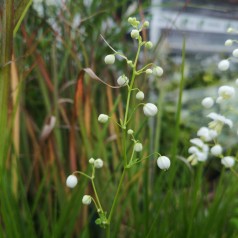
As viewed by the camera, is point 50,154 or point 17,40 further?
point 17,40

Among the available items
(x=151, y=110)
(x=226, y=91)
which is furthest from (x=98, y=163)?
(x=226, y=91)

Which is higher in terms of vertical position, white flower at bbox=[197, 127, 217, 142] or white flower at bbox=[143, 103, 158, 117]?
white flower at bbox=[143, 103, 158, 117]

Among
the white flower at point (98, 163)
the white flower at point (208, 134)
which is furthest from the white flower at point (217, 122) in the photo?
the white flower at point (98, 163)

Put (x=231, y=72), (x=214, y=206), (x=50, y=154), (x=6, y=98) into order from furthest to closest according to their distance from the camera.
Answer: (x=231, y=72), (x=50, y=154), (x=214, y=206), (x=6, y=98)

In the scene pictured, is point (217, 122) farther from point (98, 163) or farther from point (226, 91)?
point (98, 163)

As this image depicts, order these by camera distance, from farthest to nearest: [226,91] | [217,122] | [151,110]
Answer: [217,122]
[226,91]
[151,110]

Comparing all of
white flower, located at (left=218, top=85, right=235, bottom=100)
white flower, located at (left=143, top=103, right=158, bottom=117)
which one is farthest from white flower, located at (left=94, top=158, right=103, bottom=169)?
white flower, located at (left=218, top=85, right=235, bottom=100)

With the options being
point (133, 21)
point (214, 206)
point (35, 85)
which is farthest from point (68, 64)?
point (133, 21)

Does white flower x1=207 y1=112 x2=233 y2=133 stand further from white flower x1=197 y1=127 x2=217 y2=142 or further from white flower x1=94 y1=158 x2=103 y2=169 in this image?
white flower x1=94 y1=158 x2=103 y2=169

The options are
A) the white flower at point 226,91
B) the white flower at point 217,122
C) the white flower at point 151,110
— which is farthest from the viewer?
the white flower at point 217,122

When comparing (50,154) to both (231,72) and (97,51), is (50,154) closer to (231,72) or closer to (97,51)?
(97,51)

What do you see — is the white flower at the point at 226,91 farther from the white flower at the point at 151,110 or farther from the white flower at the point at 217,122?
the white flower at the point at 151,110
